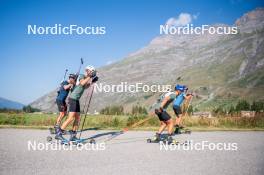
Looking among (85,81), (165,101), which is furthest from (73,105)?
(165,101)

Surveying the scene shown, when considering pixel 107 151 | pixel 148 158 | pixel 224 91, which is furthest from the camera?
pixel 224 91

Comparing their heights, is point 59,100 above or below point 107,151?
above

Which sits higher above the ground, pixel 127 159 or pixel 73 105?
pixel 73 105

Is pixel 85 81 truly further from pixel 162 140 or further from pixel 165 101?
pixel 162 140

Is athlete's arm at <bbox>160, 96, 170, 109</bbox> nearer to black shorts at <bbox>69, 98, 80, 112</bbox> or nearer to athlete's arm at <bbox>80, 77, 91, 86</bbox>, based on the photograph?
athlete's arm at <bbox>80, 77, 91, 86</bbox>

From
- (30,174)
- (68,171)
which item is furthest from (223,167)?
(30,174)

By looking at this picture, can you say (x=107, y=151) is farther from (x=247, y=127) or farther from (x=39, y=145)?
(x=247, y=127)

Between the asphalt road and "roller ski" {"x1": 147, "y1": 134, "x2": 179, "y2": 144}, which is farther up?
"roller ski" {"x1": 147, "y1": 134, "x2": 179, "y2": 144}

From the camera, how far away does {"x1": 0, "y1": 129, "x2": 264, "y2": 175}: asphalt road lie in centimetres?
715

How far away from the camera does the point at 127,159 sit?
846 centimetres

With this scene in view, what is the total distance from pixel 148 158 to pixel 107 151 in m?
1.48

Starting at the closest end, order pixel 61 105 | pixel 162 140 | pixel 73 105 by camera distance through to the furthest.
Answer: pixel 73 105 → pixel 162 140 → pixel 61 105

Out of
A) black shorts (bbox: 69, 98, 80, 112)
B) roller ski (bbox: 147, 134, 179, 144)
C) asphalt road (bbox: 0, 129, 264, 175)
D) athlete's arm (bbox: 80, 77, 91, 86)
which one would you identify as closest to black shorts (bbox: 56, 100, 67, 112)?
asphalt road (bbox: 0, 129, 264, 175)

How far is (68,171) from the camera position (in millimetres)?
6934
